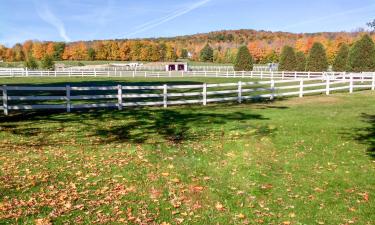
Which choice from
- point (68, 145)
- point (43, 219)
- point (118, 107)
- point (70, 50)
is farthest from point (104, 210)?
point (70, 50)

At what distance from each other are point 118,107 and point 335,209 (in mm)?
13276

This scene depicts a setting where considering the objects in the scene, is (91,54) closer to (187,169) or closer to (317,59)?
(317,59)

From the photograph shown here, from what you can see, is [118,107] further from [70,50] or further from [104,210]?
[70,50]

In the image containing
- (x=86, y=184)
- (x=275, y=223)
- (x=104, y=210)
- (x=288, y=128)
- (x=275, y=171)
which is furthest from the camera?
(x=288, y=128)

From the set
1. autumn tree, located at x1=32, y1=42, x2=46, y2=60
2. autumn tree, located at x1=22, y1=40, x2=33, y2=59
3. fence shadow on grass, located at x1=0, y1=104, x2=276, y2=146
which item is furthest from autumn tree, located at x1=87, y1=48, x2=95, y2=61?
fence shadow on grass, located at x1=0, y1=104, x2=276, y2=146

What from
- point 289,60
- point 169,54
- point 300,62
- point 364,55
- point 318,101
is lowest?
→ point 318,101

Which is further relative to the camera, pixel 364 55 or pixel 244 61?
pixel 244 61

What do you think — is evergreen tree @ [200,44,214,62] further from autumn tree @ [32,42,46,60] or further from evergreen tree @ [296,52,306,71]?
evergreen tree @ [296,52,306,71]

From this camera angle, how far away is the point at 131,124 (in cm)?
1539

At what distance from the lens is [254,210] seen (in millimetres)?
7676

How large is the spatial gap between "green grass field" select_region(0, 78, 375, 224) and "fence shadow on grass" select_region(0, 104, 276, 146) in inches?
1.6

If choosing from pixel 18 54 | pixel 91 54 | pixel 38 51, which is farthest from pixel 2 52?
pixel 91 54

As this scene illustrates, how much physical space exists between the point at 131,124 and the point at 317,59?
48.7 meters

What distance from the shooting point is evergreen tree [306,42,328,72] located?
190 ft
